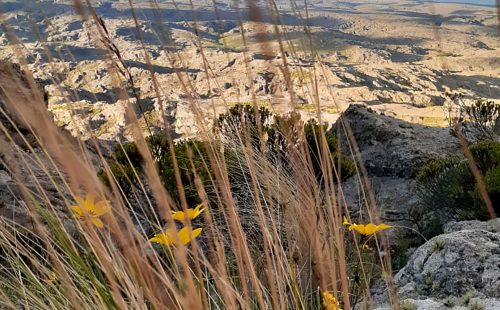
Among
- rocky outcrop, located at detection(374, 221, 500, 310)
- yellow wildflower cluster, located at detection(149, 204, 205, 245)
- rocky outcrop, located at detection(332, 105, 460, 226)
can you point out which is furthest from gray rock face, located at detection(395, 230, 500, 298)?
rocky outcrop, located at detection(332, 105, 460, 226)

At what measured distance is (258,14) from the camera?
660 mm

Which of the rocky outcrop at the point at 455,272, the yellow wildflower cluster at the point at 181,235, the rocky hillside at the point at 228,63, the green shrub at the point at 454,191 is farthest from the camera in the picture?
the green shrub at the point at 454,191

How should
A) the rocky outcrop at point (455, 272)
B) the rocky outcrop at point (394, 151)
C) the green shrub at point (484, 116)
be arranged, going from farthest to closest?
the green shrub at point (484, 116)
the rocky outcrop at point (394, 151)
the rocky outcrop at point (455, 272)

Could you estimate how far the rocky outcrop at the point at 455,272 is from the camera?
1874 millimetres

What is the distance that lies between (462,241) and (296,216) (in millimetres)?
869

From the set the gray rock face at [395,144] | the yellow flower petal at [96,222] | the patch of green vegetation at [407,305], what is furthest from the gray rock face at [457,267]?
the gray rock face at [395,144]

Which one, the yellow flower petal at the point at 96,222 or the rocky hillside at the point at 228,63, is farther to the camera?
the yellow flower petal at the point at 96,222

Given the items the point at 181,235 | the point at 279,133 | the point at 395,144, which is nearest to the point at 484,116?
the point at 395,144

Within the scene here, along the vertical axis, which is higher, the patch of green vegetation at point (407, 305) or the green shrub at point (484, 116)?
the patch of green vegetation at point (407, 305)

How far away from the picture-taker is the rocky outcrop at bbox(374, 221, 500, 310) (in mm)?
1874

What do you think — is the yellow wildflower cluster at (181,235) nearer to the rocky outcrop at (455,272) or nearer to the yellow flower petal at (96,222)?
the yellow flower petal at (96,222)

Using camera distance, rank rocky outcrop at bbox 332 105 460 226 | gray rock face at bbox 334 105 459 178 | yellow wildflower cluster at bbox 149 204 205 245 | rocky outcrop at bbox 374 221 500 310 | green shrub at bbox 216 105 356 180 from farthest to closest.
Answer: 1. gray rock face at bbox 334 105 459 178
2. rocky outcrop at bbox 332 105 460 226
3. rocky outcrop at bbox 374 221 500 310
4. green shrub at bbox 216 105 356 180
5. yellow wildflower cluster at bbox 149 204 205 245

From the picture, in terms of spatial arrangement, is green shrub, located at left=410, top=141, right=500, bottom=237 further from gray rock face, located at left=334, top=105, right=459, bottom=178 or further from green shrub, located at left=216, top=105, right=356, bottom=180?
gray rock face, located at left=334, top=105, right=459, bottom=178

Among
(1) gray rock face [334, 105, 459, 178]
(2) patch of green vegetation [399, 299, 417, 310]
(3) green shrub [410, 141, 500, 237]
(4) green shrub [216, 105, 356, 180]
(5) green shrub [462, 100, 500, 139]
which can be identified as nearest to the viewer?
(4) green shrub [216, 105, 356, 180]
